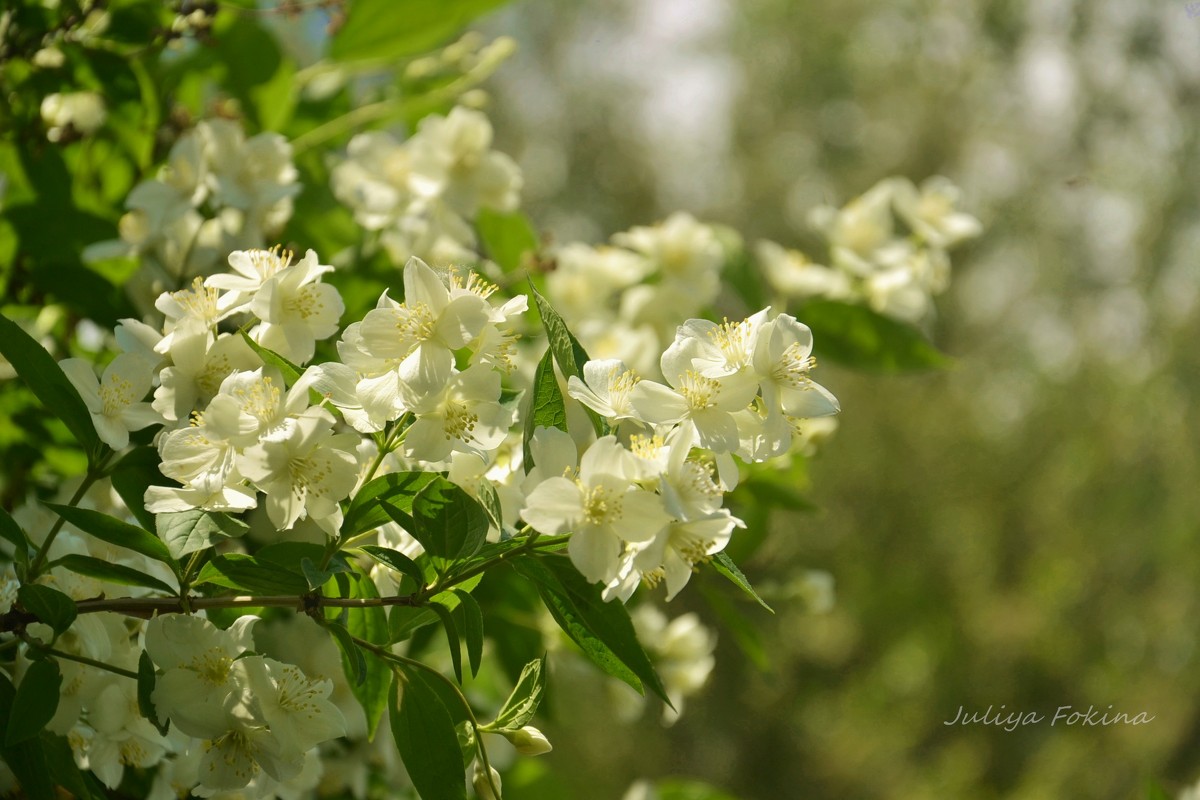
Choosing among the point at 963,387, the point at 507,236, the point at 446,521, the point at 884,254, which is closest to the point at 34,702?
the point at 446,521

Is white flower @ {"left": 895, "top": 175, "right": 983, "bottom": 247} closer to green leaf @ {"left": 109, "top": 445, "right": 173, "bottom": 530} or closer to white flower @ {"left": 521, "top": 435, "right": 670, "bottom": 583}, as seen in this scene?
white flower @ {"left": 521, "top": 435, "right": 670, "bottom": 583}

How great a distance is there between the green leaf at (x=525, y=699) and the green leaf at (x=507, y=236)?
2.39 ft

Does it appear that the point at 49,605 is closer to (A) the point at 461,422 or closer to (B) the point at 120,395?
(B) the point at 120,395

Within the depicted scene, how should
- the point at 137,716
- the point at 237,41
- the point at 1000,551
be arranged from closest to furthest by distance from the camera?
the point at 137,716 → the point at 237,41 → the point at 1000,551

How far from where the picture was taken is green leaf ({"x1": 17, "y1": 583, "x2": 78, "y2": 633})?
23.2 inches

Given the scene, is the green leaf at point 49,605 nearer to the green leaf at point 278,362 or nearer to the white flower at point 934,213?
the green leaf at point 278,362

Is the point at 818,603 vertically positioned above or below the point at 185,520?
below

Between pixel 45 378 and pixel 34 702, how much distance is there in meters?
0.20

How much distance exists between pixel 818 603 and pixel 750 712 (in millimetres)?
4375

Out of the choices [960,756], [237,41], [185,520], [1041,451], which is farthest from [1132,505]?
[185,520]

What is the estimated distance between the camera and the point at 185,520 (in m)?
0.62

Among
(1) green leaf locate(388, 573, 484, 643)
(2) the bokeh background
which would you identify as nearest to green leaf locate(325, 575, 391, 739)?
(1) green leaf locate(388, 573, 484, 643)

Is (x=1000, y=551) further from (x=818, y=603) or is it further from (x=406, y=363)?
(x=406, y=363)

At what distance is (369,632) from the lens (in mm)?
716
